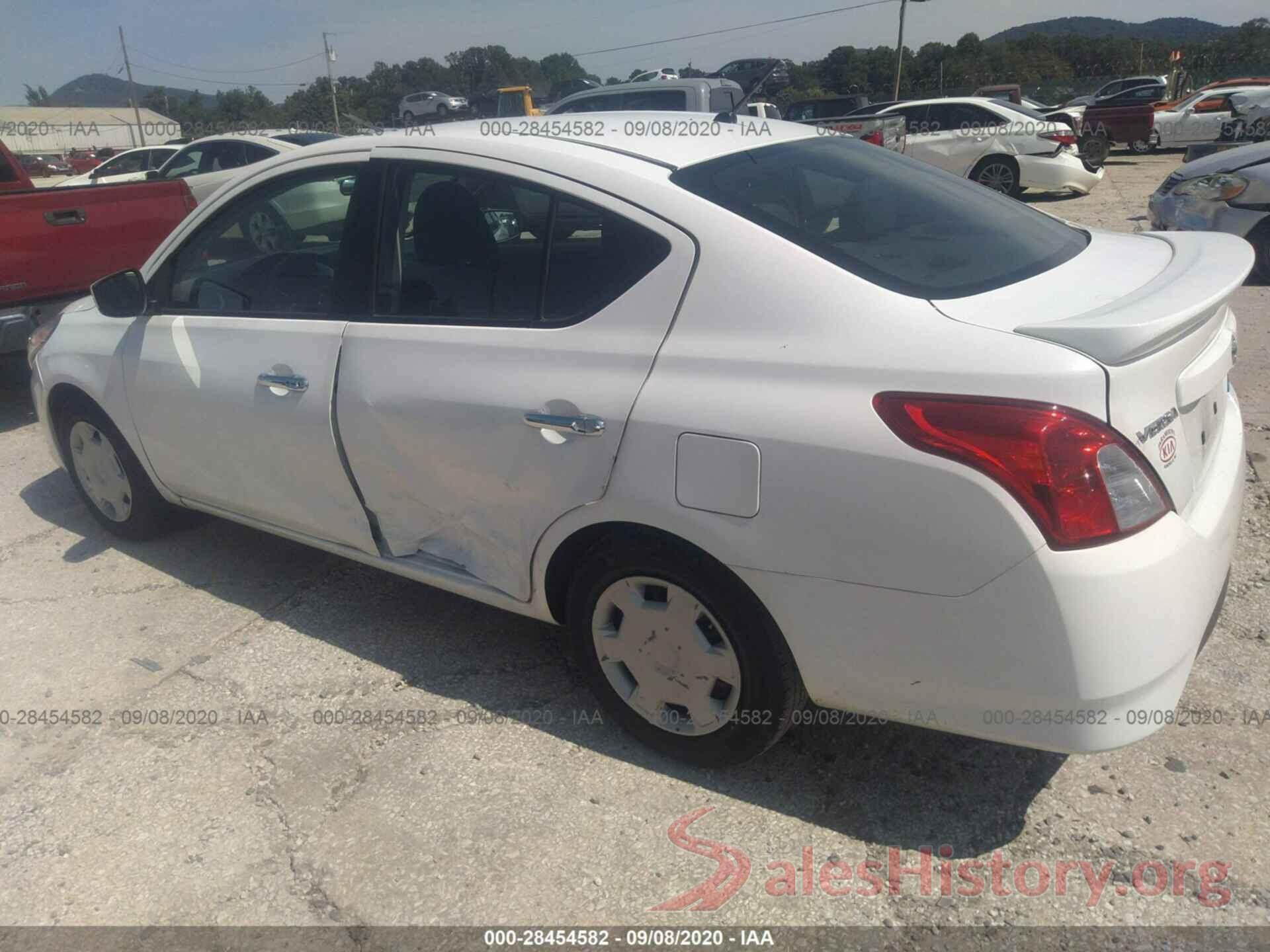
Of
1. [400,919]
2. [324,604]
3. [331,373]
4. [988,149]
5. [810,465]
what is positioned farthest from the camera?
[988,149]

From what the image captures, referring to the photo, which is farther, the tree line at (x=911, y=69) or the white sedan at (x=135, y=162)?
the tree line at (x=911, y=69)

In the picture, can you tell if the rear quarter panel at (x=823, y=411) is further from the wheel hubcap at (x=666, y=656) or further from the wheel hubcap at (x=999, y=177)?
the wheel hubcap at (x=999, y=177)

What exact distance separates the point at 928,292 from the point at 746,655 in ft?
3.14

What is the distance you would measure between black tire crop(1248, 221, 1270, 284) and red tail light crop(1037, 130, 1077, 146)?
20.6 ft

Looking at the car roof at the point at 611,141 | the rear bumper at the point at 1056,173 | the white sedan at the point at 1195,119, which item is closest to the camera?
the car roof at the point at 611,141

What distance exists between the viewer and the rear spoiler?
1.88 meters

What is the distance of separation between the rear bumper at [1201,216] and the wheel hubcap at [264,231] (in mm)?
6864

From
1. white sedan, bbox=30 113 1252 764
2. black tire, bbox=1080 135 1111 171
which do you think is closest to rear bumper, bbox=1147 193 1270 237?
white sedan, bbox=30 113 1252 764

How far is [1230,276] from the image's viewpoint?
7.58 ft

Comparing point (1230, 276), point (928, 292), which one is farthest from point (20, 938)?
point (1230, 276)

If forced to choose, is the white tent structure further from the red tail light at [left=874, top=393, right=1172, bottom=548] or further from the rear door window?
the red tail light at [left=874, top=393, right=1172, bottom=548]

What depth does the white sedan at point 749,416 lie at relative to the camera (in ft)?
6.24

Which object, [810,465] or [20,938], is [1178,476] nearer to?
[810,465]

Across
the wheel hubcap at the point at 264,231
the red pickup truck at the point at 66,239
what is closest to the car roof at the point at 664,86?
the red pickup truck at the point at 66,239
